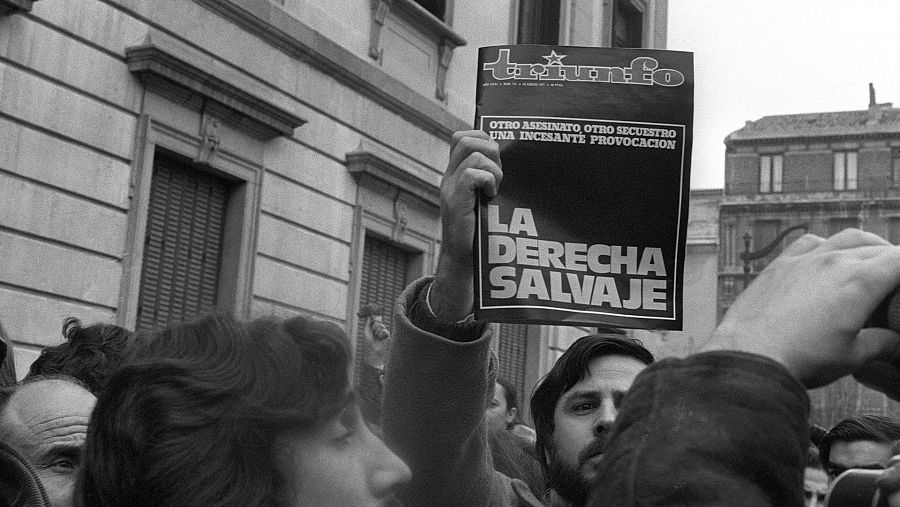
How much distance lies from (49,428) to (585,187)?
1.42 m

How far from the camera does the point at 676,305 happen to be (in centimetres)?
267

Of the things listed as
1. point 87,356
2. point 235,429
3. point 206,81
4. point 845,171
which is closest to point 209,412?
point 235,429

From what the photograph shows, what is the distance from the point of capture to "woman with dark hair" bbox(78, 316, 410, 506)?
1.57 meters

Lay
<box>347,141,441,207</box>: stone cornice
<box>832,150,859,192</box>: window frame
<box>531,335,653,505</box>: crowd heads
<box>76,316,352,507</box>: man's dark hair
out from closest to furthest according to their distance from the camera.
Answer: <box>76,316,352,507</box>: man's dark hair < <box>531,335,653,505</box>: crowd heads < <box>347,141,441,207</box>: stone cornice < <box>832,150,859,192</box>: window frame

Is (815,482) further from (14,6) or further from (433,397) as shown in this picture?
(14,6)

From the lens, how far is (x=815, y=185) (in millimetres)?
56031

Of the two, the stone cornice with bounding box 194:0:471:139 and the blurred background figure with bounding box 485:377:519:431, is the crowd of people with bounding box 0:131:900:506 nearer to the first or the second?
the blurred background figure with bounding box 485:377:519:431

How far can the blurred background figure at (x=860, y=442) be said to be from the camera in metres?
4.52

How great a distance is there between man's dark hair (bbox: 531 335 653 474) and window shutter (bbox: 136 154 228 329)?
5468mm

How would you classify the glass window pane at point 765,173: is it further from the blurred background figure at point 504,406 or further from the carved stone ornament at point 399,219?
the blurred background figure at point 504,406

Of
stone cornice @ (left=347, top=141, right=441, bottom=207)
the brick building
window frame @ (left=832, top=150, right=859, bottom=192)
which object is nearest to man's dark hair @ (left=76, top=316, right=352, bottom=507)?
stone cornice @ (left=347, top=141, right=441, bottom=207)

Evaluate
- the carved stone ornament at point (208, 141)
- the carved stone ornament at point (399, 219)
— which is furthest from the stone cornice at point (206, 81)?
the carved stone ornament at point (399, 219)

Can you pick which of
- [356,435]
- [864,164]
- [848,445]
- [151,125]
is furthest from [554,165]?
[864,164]

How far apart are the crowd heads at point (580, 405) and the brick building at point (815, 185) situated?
167 ft
